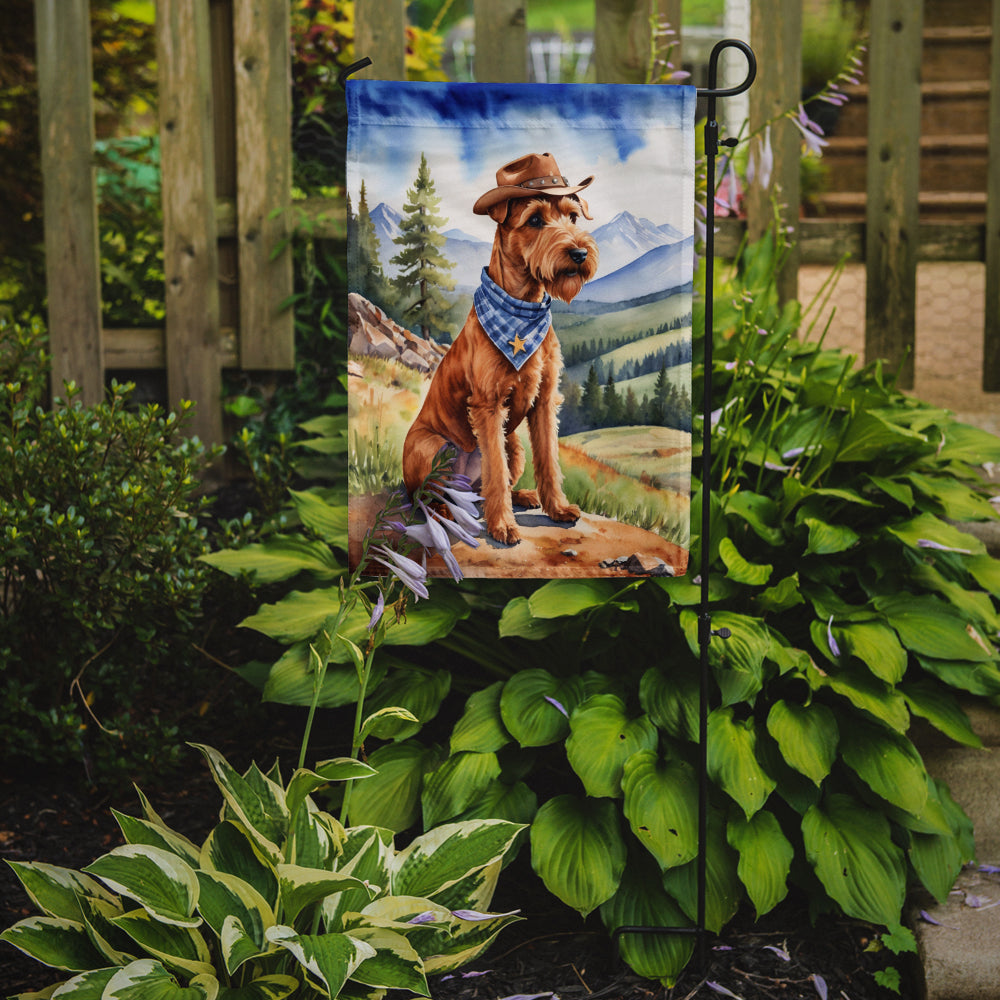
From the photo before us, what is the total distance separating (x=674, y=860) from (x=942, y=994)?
1.90 feet

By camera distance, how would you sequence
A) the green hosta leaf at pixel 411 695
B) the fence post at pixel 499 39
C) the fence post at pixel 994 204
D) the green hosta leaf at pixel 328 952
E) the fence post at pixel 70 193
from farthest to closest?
the fence post at pixel 994 204, the fence post at pixel 70 193, the fence post at pixel 499 39, the green hosta leaf at pixel 411 695, the green hosta leaf at pixel 328 952

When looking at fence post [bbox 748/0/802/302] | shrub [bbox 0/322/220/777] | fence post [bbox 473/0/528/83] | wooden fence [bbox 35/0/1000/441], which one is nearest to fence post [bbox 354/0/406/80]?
wooden fence [bbox 35/0/1000/441]

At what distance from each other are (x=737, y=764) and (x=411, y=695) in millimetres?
685

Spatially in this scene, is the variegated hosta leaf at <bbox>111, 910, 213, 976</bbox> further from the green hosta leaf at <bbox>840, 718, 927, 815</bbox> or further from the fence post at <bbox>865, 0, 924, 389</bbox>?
the fence post at <bbox>865, 0, 924, 389</bbox>

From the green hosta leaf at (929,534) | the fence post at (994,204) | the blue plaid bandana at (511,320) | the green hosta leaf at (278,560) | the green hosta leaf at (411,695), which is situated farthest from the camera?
the fence post at (994,204)

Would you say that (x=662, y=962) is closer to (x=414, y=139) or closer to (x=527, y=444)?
(x=527, y=444)

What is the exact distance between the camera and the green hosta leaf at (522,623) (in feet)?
6.72

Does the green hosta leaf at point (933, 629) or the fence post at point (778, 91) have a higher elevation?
the fence post at point (778, 91)

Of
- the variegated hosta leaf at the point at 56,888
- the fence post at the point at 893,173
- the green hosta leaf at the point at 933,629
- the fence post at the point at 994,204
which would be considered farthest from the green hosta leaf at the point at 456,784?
the fence post at the point at 994,204

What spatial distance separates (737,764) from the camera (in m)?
1.94

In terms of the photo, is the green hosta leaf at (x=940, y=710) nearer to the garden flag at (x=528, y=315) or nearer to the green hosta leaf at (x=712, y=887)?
the green hosta leaf at (x=712, y=887)

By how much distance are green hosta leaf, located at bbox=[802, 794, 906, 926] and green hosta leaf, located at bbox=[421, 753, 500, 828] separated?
63 centimetres

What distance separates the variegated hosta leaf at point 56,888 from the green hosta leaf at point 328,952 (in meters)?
0.37

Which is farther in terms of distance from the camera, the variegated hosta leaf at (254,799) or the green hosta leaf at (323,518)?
the green hosta leaf at (323,518)
